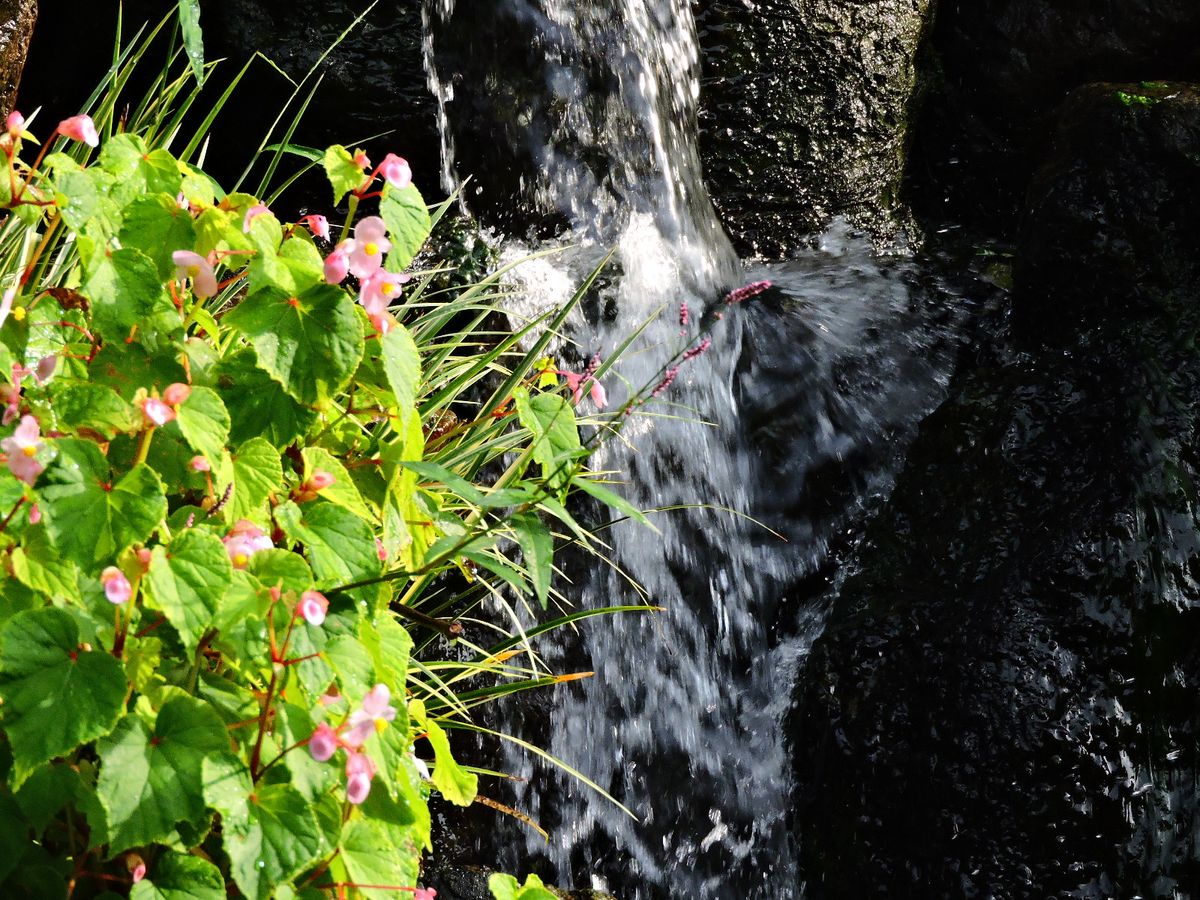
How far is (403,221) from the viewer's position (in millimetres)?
1476

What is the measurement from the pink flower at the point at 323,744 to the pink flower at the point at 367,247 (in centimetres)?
56

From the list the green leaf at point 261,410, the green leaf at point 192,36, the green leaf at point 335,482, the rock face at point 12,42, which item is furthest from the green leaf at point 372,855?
the rock face at point 12,42

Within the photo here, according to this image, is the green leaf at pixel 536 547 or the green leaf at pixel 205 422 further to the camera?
the green leaf at pixel 536 547

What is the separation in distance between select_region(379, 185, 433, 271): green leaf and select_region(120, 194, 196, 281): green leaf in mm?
252

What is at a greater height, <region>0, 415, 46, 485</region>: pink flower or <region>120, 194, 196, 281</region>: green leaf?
<region>120, 194, 196, 281</region>: green leaf

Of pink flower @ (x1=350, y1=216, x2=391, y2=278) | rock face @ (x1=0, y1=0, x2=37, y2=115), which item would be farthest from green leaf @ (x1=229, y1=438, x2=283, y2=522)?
rock face @ (x1=0, y1=0, x2=37, y2=115)

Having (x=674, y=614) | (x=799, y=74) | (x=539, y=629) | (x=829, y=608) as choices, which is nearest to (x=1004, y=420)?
(x=829, y=608)

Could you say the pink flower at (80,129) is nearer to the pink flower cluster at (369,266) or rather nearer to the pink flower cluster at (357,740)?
the pink flower cluster at (369,266)

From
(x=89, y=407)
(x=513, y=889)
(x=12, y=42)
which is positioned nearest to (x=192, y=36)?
(x=89, y=407)

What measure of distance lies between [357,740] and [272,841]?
0.47ft

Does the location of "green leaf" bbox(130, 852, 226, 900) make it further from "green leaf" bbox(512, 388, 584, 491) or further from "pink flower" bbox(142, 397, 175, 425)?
"green leaf" bbox(512, 388, 584, 491)

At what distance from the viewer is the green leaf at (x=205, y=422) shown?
1.23 metres

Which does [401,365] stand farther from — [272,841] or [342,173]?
[272,841]

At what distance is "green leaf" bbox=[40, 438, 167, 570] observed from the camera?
1142 mm
